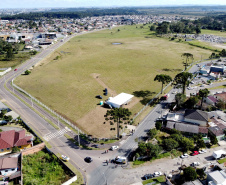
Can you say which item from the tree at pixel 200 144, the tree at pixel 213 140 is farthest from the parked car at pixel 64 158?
the tree at pixel 213 140

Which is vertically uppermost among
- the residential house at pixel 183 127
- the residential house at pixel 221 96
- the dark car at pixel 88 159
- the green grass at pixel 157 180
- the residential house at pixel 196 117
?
the residential house at pixel 221 96

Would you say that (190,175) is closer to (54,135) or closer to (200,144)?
(200,144)

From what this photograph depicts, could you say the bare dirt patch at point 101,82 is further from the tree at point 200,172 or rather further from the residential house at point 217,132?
the tree at point 200,172

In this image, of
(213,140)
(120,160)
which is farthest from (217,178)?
(120,160)

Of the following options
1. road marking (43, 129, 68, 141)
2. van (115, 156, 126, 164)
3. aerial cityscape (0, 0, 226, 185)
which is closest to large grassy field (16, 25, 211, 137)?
aerial cityscape (0, 0, 226, 185)

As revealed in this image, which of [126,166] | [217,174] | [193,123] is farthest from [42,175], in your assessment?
[193,123]

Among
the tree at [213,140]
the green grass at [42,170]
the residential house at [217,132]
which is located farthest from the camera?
the residential house at [217,132]

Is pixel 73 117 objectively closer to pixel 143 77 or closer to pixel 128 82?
pixel 128 82
